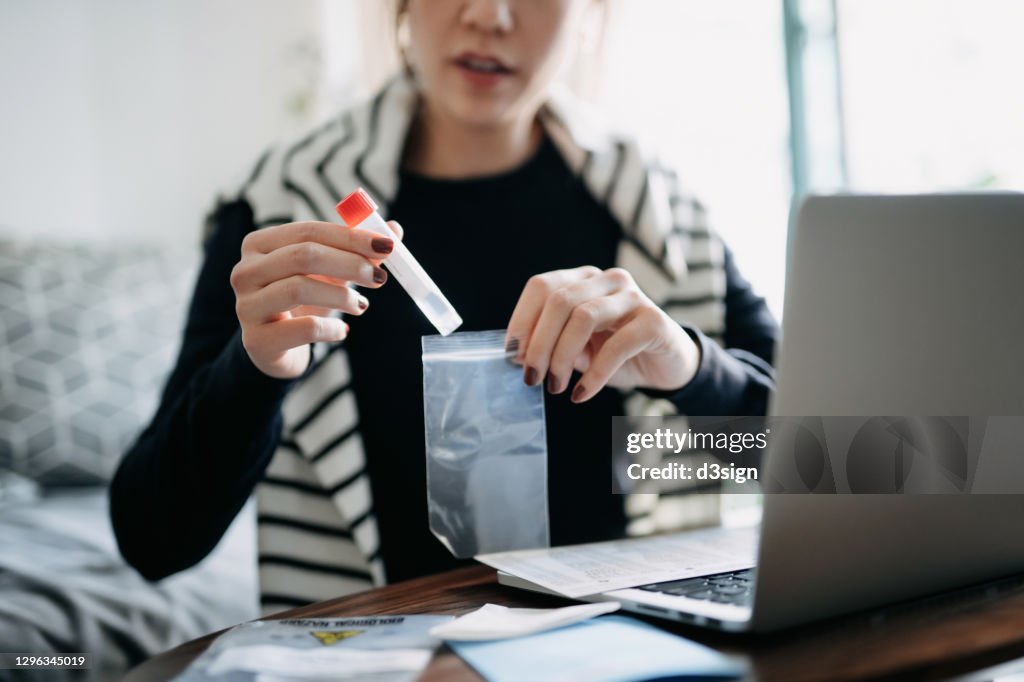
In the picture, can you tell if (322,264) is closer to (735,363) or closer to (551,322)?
(551,322)

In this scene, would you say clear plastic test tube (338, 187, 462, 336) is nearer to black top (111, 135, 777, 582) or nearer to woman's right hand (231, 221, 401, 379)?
woman's right hand (231, 221, 401, 379)

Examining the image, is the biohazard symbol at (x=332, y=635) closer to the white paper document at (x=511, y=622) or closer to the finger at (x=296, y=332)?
the white paper document at (x=511, y=622)

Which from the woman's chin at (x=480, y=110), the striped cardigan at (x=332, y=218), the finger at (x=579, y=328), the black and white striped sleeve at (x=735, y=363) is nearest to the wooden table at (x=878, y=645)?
the finger at (x=579, y=328)

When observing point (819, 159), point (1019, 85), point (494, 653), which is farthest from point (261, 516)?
point (819, 159)

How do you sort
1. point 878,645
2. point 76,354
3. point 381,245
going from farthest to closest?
point 76,354, point 381,245, point 878,645

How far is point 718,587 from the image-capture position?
500 millimetres

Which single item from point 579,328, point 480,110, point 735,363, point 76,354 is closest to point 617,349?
point 579,328

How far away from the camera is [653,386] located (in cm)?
71

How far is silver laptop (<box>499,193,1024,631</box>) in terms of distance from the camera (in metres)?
0.40

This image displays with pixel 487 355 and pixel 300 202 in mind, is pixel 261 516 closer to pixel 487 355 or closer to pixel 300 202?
pixel 300 202

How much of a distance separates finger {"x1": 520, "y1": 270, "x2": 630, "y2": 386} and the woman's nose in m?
0.36

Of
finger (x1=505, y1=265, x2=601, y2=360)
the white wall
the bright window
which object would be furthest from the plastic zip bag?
the white wall

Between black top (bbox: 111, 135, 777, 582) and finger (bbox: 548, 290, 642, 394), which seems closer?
finger (bbox: 548, 290, 642, 394)

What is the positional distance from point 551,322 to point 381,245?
4.8 inches
